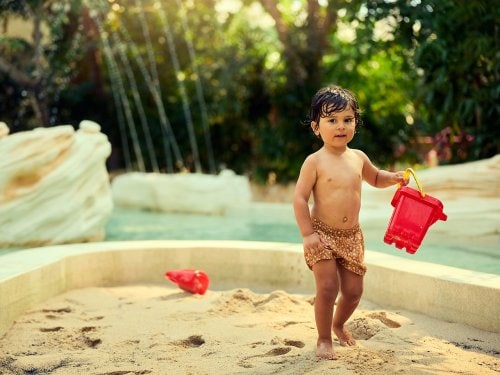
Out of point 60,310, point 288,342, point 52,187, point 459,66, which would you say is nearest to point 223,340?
point 288,342

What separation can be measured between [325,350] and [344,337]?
29 cm

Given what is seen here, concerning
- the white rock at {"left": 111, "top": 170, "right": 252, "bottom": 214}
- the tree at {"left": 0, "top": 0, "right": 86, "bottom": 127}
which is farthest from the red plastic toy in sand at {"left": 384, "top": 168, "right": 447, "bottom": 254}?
the tree at {"left": 0, "top": 0, "right": 86, "bottom": 127}

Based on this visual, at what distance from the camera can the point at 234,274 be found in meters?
5.05

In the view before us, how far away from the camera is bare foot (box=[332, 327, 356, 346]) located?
3.29 metres

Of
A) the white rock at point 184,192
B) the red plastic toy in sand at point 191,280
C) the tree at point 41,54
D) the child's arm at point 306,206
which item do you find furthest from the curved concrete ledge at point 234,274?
the tree at point 41,54

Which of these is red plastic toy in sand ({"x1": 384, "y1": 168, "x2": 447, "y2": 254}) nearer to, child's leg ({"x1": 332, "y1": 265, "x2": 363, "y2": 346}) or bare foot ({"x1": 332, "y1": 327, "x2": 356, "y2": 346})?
child's leg ({"x1": 332, "y1": 265, "x2": 363, "y2": 346})

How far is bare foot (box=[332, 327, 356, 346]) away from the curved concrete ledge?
68 cm

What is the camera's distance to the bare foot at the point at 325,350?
3.01 metres

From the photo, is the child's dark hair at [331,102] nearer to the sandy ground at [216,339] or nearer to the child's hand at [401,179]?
the child's hand at [401,179]

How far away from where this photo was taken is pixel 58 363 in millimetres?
3180

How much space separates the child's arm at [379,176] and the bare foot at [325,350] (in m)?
0.88

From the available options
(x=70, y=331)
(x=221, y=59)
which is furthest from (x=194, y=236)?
(x=221, y=59)

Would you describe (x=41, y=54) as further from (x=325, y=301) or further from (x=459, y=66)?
(x=325, y=301)

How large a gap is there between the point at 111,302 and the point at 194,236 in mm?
3118
